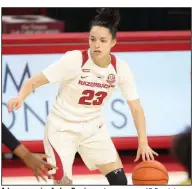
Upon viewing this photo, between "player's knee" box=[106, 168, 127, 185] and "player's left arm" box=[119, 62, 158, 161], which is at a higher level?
"player's left arm" box=[119, 62, 158, 161]

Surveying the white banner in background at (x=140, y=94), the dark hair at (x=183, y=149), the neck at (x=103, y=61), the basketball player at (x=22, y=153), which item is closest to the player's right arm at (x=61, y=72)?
the neck at (x=103, y=61)

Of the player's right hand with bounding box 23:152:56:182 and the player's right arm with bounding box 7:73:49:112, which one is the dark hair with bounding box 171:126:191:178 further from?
the player's right arm with bounding box 7:73:49:112

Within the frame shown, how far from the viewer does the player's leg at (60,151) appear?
6.68 m

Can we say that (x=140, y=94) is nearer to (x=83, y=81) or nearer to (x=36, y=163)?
(x=83, y=81)

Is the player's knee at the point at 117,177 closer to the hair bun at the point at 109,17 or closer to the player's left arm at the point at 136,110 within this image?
the player's left arm at the point at 136,110

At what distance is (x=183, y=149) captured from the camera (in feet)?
12.8

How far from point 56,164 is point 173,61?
2.94 meters

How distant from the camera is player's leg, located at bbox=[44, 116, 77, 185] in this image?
668 cm

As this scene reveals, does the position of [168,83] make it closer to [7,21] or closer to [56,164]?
[56,164]

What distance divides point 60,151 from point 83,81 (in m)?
0.61

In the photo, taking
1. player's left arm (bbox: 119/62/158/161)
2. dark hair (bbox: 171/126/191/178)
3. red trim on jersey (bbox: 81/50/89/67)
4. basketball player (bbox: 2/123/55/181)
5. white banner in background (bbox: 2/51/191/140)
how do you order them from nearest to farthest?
dark hair (bbox: 171/126/191/178)
basketball player (bbox: 2/123/55/181)
red trim on jersey (bbox: 81/50/89/67)
player's left arm (bbox: 119/62/158/161)
white banner in background (bbox: 2/51/191/140)

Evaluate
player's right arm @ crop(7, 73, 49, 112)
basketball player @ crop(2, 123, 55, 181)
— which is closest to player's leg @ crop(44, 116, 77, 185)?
player's right arm @ crop(7, 73, 49, 112)

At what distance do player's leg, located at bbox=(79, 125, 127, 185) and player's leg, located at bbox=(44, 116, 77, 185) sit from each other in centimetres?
12

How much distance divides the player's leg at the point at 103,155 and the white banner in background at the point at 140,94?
6.71 ft
